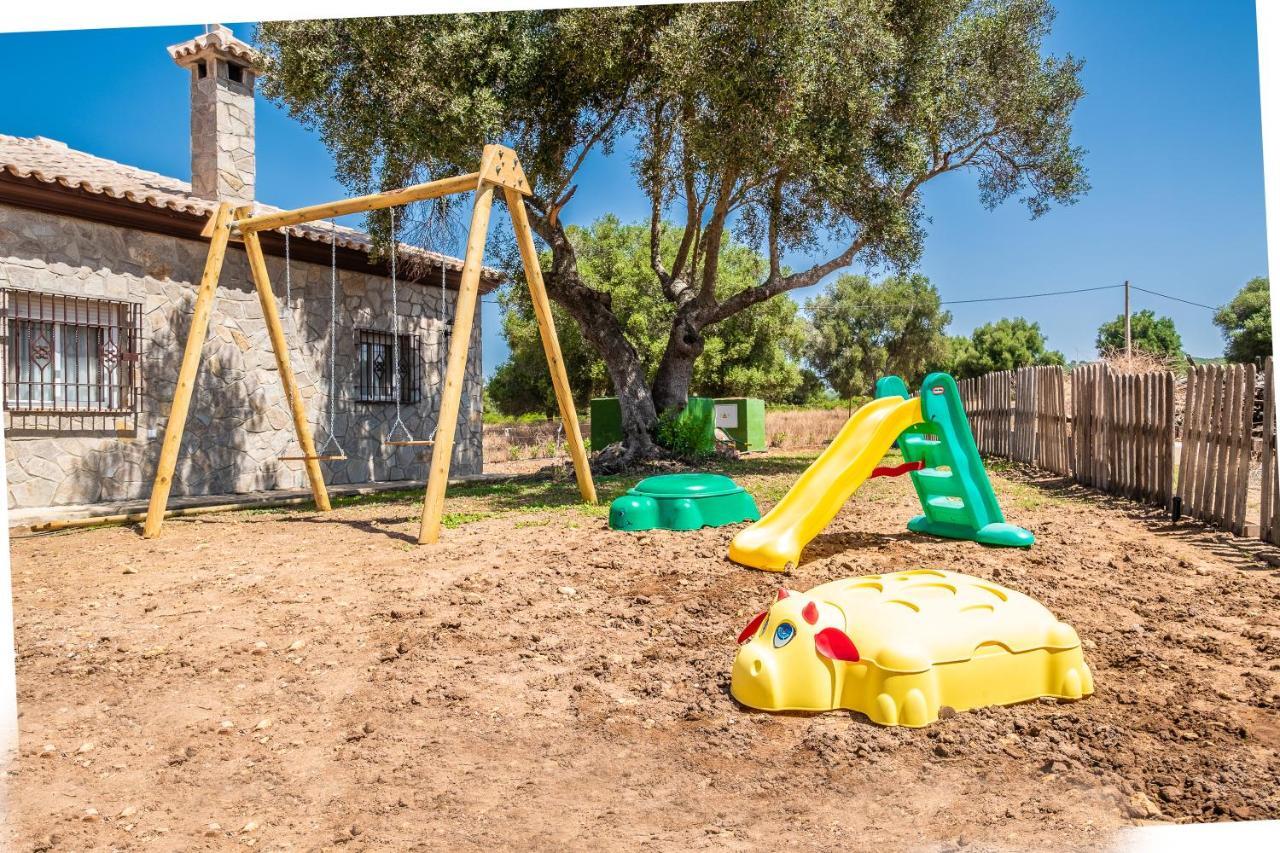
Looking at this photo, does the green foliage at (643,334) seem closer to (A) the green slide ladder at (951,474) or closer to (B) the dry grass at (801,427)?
(B) the dry grass at (801,427)

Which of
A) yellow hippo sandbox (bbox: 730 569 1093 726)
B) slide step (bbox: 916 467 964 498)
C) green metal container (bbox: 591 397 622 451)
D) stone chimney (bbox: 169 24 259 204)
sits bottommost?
yellow hippo sandbox (bbox: 730 569 1093 726)

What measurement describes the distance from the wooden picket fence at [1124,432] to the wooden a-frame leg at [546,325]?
4624 millimetres

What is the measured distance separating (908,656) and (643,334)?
1931 centimetres

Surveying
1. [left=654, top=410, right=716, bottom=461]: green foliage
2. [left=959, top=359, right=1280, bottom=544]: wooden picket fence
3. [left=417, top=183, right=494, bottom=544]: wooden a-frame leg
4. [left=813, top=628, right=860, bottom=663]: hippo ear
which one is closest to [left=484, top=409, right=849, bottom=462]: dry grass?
[left=654, top=410, right=716, bottom=461]: green foliage

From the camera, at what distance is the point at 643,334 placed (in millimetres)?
21641

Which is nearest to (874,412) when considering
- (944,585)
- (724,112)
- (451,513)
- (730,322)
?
(944,585)

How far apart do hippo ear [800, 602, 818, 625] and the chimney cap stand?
31.9 feet

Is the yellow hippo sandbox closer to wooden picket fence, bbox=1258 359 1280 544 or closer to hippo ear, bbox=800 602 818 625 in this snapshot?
hippo ear, bbox=800 602 818 625

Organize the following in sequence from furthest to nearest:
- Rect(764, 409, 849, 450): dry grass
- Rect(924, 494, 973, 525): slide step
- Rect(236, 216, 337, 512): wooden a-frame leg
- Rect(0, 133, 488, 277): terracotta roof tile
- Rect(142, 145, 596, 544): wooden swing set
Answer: Rect(764, 409, 849, 450): dry grass → Rect(0, 133, 488, 277): terracotta roof tile → Rect(236, 216, 337, 512): wooden a-frame leg → Rect(142, 145, 596, 544): wooden swing set → Rect(924, 494, 973, 525): slide step

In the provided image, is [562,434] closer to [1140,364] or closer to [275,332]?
[275,332]

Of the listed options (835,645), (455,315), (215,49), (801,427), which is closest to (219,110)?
(215,49)

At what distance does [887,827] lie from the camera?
2084 millimetres

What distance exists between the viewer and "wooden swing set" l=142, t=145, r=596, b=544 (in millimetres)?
5613

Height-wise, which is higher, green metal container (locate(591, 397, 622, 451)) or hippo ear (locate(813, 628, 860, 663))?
green metal container (locate(591, 397, 622, 451))
